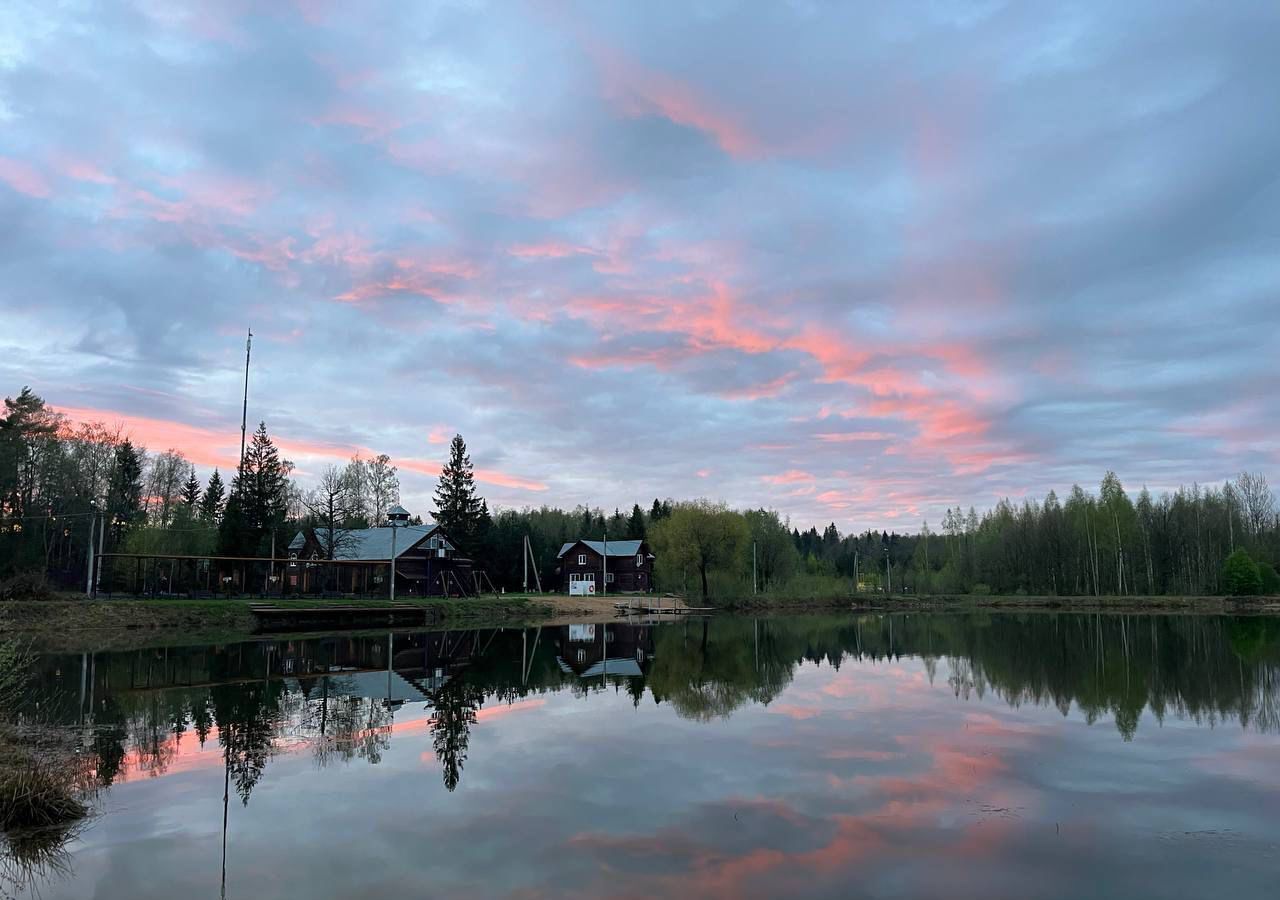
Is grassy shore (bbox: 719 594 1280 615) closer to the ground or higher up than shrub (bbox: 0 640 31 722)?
closer to the ground

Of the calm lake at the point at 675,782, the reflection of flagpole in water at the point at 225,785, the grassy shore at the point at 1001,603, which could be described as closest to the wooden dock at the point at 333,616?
the calm lake at the point at 675,782

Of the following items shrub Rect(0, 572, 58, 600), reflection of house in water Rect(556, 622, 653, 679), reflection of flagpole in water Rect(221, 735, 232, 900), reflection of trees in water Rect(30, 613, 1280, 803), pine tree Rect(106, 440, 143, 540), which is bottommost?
reflection of house in water Rect(556, 622, 653, 679)

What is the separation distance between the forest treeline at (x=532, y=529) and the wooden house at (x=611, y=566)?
5.21 m

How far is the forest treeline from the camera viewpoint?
206 feet

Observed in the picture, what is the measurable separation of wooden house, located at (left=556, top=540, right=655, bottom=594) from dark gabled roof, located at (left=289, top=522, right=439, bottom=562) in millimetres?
24716

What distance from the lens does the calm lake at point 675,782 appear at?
8.59 meters

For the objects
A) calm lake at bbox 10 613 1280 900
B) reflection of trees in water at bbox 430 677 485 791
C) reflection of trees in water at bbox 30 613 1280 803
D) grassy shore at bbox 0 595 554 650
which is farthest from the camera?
grassy shore at bbox 0 595 554 650

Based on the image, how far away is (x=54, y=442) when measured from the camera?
207ft

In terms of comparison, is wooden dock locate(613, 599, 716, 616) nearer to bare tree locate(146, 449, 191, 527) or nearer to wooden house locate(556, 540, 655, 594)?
wooden house locate(556, 540, 655, 594)

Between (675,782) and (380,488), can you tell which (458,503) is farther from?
(675,782)

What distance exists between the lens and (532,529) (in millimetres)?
106312

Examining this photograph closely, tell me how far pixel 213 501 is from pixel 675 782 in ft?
328

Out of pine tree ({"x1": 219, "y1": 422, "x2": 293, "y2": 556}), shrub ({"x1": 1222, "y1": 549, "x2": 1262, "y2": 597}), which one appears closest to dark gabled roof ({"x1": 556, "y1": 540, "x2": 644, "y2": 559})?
pine tree ({"x1": 219, "y1": 422, "x2": 293, "y2": 556})

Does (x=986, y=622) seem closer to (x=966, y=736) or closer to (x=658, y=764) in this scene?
(x=966, y=736)
